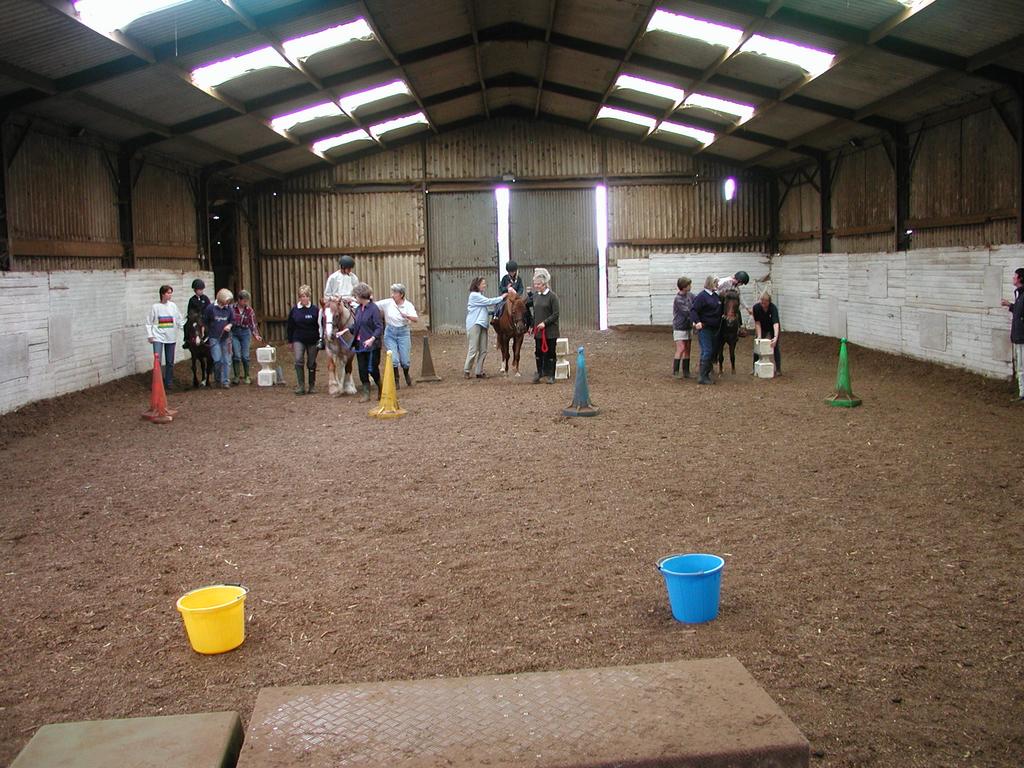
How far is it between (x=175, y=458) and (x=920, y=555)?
23.3ft

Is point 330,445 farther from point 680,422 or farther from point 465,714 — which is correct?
point 465,714

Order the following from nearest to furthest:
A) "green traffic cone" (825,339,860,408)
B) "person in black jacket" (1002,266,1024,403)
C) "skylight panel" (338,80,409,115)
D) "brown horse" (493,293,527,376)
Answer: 1. "person in black jacket" (1002,266,1024,403)
2. "green traffic cone" (825,339,860,408)
3. "brown horse" (493,293,527,376)
4. "skylight panel" (338,80,409,115)

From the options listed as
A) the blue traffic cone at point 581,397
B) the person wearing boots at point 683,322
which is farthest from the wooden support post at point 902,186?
the blue traffic cone at point 581,397

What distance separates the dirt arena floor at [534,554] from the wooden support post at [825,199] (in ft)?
33.6

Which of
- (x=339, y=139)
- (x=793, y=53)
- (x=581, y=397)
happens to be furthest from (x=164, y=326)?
(x=793, y=53)

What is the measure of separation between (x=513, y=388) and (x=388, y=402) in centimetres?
279

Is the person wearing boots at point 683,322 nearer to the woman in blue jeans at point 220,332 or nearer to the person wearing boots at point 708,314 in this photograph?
the person wearing boots at point 708,314

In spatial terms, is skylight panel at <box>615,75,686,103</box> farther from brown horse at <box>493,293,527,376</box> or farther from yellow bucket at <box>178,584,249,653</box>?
yellow bucket at <box>178,584,249,653</box>

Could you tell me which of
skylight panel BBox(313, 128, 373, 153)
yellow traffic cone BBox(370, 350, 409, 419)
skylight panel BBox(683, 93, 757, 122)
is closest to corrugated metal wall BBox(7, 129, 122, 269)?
yellow traffic cone BBox(370, 350, 409, 419)

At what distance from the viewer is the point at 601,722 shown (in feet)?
11.5

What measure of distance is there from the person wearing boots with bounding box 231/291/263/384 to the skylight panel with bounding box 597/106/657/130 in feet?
34.1

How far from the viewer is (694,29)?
1502cm

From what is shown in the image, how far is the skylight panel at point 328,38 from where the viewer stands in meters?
14.5

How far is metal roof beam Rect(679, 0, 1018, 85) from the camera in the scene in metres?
12.8
